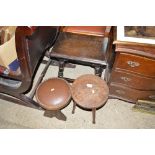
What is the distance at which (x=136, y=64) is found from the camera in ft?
5.36

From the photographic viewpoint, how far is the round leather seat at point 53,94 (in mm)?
1813

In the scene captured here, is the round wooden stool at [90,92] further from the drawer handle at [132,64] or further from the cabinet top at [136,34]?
the cabinet top at [136,34]

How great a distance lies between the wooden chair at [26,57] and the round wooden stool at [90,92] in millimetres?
405

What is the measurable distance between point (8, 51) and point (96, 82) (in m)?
0.79

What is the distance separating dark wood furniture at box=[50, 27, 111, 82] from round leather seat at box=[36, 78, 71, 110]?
25 cm

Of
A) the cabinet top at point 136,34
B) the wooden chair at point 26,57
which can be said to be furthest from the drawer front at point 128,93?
the wooden chair at point 26,57

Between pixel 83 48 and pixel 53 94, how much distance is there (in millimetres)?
529

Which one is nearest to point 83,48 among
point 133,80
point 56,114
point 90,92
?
point 90,92

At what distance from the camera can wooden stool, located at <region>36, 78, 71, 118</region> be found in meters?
1.81

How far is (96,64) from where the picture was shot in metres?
1.94

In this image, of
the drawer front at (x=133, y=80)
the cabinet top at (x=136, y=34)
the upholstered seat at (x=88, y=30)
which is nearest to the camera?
the cabinet top at (x=136, y=34)

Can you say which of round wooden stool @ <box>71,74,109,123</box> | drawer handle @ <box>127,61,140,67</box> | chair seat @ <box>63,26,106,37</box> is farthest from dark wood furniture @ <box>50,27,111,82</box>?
drawer handle @ <box>127,61,140,67</box>

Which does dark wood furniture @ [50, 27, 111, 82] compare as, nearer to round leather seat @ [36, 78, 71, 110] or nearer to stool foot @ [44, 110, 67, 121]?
round leather seat @ [36, 78, 71, 110]
